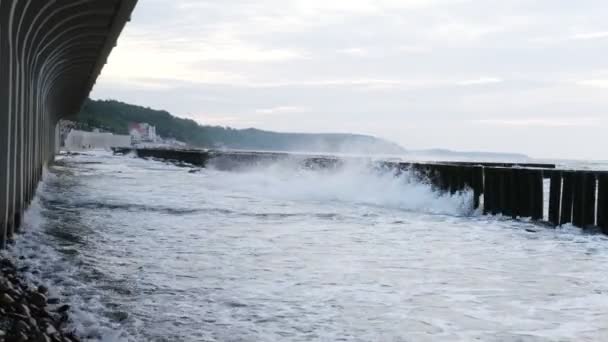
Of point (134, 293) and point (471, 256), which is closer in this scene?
point (134, 293)

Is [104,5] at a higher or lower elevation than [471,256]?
higher

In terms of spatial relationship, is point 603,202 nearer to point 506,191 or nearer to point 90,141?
point 506,191

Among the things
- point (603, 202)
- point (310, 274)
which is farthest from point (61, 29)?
point (603, 202)

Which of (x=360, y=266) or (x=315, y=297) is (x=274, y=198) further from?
(x=315, y=297)

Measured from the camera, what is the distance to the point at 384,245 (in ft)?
39.1

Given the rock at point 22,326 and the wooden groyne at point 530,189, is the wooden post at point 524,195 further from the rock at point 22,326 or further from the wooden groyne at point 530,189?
the rock at point 22,326

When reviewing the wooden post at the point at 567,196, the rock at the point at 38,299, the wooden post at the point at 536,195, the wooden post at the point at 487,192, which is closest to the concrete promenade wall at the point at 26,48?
the rock at the point at 38,299

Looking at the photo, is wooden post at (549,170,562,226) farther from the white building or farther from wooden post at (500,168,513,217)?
the white building

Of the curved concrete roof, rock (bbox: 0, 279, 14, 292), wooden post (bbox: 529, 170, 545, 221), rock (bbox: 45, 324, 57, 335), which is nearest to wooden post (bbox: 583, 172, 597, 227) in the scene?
wooden post (bbox: 529, 170, 545, 221)

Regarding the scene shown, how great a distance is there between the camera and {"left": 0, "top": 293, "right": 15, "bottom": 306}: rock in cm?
561

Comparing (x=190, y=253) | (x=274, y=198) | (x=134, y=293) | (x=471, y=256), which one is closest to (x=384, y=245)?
(x=471, y=256)

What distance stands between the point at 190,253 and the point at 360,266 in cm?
238

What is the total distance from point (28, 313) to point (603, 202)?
11.5m

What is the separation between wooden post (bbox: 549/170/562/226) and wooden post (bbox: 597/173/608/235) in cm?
110
